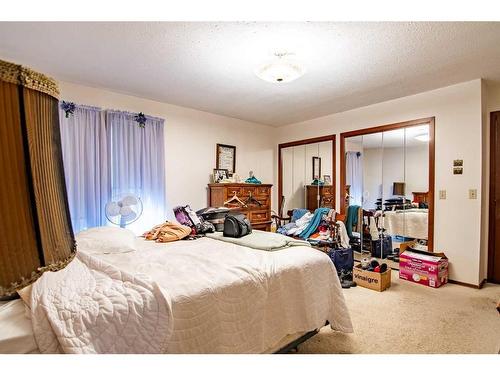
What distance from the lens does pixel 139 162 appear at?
3.46 metres

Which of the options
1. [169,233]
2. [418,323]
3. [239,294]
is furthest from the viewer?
[169,233]

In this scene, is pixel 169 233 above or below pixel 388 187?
below

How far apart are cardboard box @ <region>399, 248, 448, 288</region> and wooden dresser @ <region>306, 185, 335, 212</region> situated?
4.54 ft

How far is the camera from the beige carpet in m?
1.83

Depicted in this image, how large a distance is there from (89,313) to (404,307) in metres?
2.65

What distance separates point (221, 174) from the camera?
426 cm

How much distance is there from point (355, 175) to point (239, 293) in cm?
336

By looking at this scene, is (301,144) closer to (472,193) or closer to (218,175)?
(218,175)

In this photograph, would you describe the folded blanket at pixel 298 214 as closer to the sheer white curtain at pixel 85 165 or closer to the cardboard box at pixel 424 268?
the cardboard box at pixel 424 268

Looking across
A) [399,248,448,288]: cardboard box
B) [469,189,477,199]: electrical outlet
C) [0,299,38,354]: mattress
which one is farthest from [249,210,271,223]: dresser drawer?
[0,299,38,354]: mattress

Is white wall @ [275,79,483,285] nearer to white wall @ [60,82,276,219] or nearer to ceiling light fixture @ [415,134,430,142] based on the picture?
ceiling light fixture @ [415,134,430,142]

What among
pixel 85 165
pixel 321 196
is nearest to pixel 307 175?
pixel 321 196

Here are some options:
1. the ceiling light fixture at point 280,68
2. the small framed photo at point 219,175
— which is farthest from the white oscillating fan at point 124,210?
the ceiling light fixture at point 280,68
